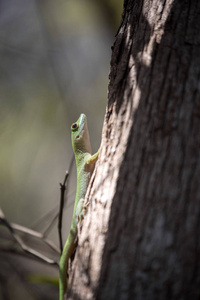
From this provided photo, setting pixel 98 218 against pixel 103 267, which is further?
pixel 98 218

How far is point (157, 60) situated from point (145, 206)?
0.71m

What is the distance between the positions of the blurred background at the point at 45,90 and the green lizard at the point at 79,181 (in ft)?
8.33

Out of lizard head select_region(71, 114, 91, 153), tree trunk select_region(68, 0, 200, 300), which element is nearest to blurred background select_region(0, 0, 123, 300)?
lizard head select_region(71, 114, 91, 153)

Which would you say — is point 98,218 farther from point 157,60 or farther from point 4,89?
point 4,89

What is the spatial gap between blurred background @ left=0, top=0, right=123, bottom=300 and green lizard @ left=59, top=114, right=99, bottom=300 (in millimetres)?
2539

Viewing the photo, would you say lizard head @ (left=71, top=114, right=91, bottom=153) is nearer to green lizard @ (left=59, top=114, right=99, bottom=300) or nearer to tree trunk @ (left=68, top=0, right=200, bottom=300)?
green lizard @ (left=59, top=114, right=99, bottom=300)

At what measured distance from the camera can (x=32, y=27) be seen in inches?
214

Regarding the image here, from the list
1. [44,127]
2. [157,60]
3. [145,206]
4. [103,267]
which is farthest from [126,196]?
[44,127]

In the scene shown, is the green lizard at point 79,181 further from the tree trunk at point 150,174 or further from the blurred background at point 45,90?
the blurred background at point 45,90

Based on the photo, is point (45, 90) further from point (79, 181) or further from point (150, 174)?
point (150, 174)

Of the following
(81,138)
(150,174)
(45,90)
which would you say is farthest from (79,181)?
(45,90)

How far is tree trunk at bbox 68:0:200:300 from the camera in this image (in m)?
0.95

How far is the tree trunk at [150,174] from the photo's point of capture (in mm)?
950

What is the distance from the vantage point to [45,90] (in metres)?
5.72
